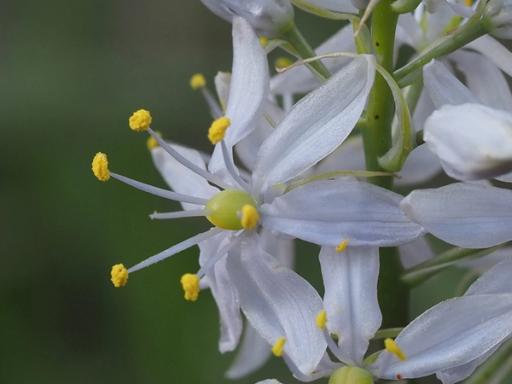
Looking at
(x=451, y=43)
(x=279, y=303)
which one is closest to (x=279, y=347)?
(x=279, y=303)

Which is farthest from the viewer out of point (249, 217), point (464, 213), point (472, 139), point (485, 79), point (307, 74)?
point (307, 74)

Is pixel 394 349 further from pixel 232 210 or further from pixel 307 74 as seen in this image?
pixel 307 74

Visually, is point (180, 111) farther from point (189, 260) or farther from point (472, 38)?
point (472, 38)

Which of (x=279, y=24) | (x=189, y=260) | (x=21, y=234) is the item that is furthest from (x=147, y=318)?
(x=279, y=24)

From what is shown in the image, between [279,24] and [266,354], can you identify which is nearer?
[279,24]

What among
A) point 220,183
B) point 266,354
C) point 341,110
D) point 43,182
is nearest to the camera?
point 341,110

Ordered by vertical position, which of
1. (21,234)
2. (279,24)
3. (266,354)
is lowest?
(266,354)
